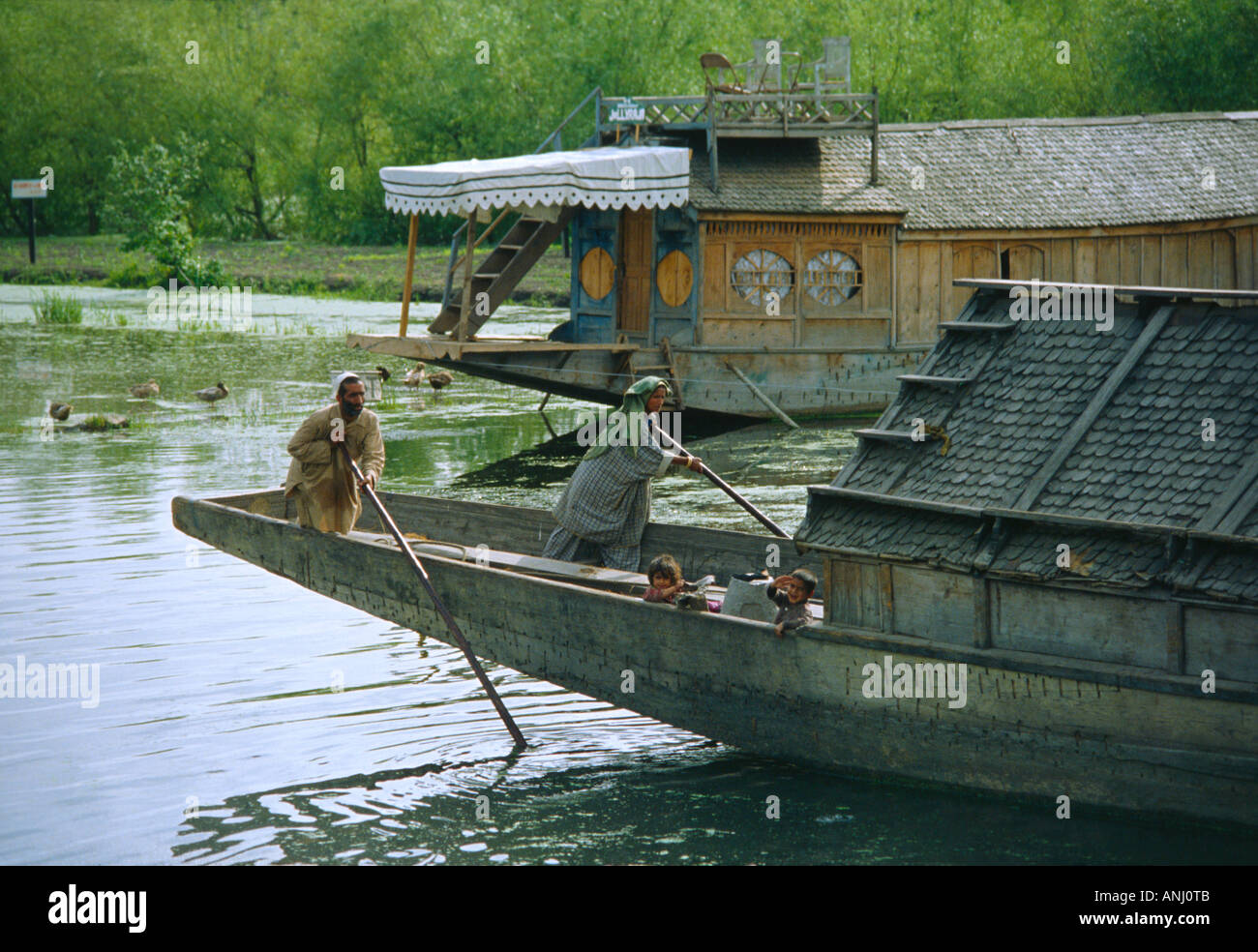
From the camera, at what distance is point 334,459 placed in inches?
397

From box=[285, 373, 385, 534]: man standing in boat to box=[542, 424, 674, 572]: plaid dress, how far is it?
136cm

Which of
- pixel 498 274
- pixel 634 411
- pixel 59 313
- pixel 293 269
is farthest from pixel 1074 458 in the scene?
pixel 293 269

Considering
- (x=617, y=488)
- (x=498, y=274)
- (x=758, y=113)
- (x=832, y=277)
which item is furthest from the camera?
(x=832, y=277)

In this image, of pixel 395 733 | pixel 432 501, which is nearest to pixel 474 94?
pixel 432 501

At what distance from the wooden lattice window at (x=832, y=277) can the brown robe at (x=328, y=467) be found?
34.4ft

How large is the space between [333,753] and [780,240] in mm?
12336

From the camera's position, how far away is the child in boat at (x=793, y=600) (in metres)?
7.59

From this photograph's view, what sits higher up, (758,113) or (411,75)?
(411,75)

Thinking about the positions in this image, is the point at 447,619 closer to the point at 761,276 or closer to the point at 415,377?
the point at 761,276

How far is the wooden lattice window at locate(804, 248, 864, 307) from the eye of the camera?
1947 centimetres

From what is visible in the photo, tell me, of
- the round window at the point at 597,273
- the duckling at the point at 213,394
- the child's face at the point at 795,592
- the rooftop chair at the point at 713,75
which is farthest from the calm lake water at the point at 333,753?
the rooftop chair at the point at 713,75

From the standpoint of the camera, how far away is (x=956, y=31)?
36406 millimetres
